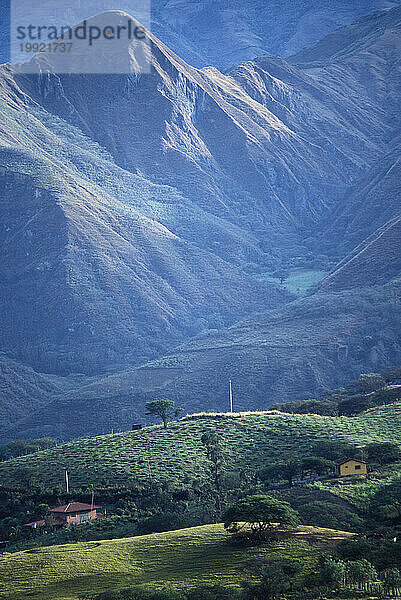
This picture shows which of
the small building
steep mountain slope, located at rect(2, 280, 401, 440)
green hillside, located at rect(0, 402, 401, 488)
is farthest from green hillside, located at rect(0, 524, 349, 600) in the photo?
steep mountain slope, located at rect(2, 280, 401, 440)

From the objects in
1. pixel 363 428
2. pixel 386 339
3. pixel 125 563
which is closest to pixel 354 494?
pixel 125 563

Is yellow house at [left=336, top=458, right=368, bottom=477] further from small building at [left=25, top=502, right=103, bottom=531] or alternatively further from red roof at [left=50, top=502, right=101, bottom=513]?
red roof at [left=50, top=502, right=101, bottom=513]

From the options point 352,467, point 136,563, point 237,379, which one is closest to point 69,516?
point 136,563

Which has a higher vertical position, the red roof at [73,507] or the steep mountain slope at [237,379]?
the steep mountain slope at [237,379]

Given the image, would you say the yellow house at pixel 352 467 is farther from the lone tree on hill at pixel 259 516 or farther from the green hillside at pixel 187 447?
the lone tree on hill at pixel 259 516

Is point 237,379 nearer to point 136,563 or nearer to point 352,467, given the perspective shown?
point 352,467

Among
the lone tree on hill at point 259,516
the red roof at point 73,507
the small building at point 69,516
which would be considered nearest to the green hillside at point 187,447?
the red roof at point 73,507
